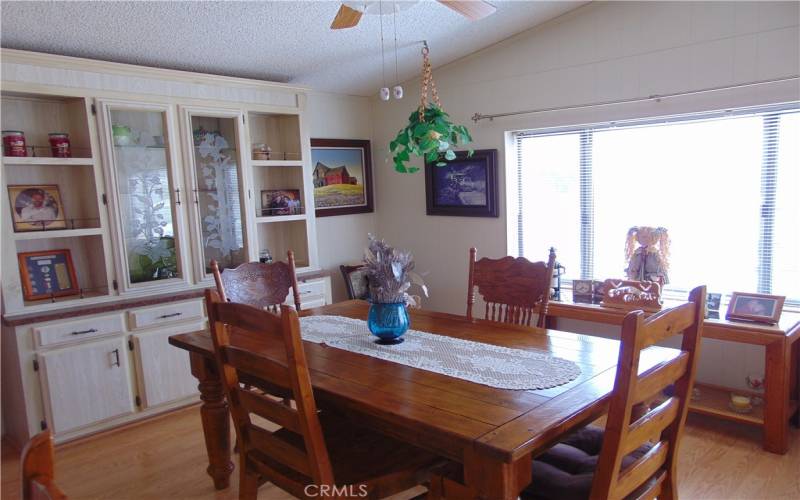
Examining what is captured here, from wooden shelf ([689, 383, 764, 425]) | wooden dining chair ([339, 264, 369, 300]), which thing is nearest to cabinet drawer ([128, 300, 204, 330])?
wooden dining chair ([339, 264, 369, 300])

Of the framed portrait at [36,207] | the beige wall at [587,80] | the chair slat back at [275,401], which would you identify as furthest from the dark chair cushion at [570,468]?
the framed portrait at [36,207]

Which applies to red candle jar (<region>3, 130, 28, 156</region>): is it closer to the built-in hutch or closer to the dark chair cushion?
the built-in hutch

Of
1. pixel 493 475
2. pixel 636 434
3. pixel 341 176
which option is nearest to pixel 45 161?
pixel 341 176

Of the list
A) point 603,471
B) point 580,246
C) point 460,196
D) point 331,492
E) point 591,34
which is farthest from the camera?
point 460,196

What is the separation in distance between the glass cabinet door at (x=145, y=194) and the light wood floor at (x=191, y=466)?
92 centimetres

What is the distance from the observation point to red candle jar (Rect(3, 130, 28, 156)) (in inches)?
110

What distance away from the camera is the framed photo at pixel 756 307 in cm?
274

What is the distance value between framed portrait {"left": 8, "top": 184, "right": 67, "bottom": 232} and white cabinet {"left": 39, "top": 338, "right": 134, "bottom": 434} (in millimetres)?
690

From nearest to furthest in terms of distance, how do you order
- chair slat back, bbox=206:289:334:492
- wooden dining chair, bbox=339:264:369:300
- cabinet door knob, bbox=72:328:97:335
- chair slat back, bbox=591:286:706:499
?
chair slat back, bbox=591:286:706:499 → chair slat back, bbox=206:289:334:492 → cabinet door knob, bbox=72:328:97:335 → wooden dining chair, bbox=339:264:369:300

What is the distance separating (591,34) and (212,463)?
3.23 meters

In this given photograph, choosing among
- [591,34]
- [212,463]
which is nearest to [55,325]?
[212,463]

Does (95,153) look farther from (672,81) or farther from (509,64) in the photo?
(672,81)

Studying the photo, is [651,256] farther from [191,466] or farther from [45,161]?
[45,161]

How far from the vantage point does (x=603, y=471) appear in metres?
1.35
